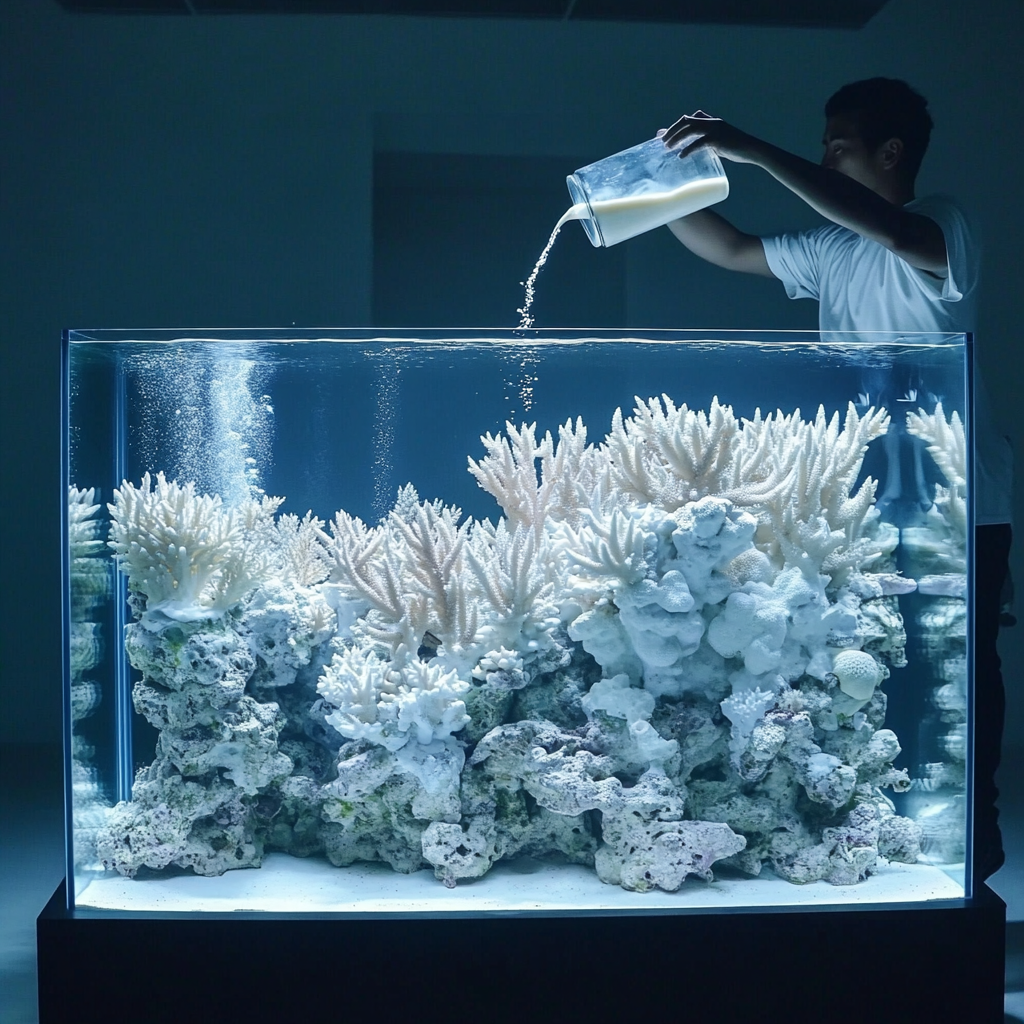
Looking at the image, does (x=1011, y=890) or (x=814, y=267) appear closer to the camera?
(x=814, y=267)

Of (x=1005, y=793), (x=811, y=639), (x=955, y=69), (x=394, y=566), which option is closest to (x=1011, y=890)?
(x=1005, y=793)

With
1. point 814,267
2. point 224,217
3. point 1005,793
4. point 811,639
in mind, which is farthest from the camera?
point 224,217

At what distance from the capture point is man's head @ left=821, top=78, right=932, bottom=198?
2.49 metres

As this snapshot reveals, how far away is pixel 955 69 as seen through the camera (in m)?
4.66

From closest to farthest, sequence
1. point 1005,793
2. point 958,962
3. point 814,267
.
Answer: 1. point 958,962
2. point 814,267
3. point 1005,793

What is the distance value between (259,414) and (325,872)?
0.94 meters

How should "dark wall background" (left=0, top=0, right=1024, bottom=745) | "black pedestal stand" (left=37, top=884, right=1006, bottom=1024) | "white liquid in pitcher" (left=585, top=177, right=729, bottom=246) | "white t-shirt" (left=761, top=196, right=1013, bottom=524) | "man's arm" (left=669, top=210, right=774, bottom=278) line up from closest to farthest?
"black pedestal stand" (left=37, top=884, right=1006, bottom=1024)
"white liquid in pitcher" (left=585, top=177, right=729, bottom=246)
"white t-shirt" (left=761, top=196, right=1013, bottom=524)
"man's arm" (left=669, top=210, right=774, bottom=278)
"dark wall background" (left=0, top=0, right=1024, bottom=745)

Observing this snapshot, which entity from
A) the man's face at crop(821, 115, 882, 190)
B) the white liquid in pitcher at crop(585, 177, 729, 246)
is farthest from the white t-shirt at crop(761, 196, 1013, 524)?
the white liquid in pitcher at crop(585, 177, 729, 246)

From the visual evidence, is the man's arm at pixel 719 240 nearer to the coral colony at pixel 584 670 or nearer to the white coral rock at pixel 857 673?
the coral colony at pixel 584 670

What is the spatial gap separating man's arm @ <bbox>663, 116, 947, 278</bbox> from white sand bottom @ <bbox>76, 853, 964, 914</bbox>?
1.31 m

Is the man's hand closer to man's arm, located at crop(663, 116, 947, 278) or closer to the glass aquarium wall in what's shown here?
man's arm, located at crop(663, 116, 947, 278)

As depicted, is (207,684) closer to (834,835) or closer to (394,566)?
(394,566)

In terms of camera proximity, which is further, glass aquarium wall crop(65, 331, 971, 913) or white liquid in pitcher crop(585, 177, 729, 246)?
white liquid in pitcher crop(585, 177, 729, 246)

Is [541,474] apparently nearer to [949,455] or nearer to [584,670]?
[584,670]
